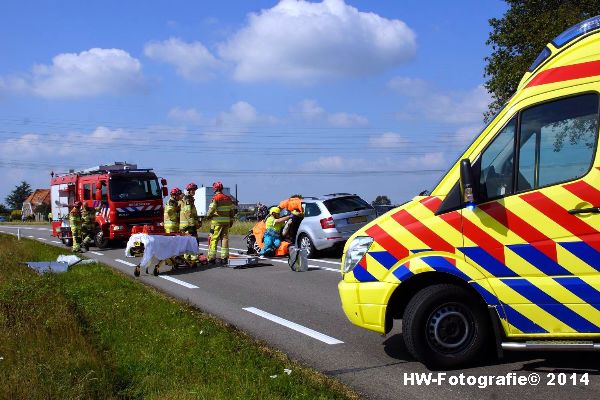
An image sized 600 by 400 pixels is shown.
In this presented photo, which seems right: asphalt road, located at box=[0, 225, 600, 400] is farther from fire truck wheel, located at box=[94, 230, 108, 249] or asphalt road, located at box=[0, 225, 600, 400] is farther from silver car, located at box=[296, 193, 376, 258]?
fire truck wheel, located at box=[94, 230, 108, 249]

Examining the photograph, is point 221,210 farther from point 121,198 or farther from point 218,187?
point 121,198

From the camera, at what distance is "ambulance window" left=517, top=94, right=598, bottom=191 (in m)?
4.91

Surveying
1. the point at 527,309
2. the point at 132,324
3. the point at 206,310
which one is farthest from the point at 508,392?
the point at 206,310

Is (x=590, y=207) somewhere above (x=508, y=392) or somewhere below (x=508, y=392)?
above

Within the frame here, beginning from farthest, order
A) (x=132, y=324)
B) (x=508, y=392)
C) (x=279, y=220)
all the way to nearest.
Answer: (x=279, y=220)
(x=132, y=324)
(x=508, y=392)

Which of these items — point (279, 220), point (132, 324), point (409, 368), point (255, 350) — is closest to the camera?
point (409, 368)

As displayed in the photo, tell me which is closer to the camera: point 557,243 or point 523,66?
point 557,243

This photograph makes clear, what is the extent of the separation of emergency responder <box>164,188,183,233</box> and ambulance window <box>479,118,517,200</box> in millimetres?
10506

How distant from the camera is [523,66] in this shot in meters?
19.5

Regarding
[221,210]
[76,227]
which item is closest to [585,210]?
[221,210]

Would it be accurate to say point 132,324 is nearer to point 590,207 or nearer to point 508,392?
point 508,392

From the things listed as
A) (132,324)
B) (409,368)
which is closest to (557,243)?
(409,368)

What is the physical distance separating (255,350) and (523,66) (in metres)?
16.7

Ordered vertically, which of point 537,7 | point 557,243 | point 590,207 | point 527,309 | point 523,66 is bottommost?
point 527,309
